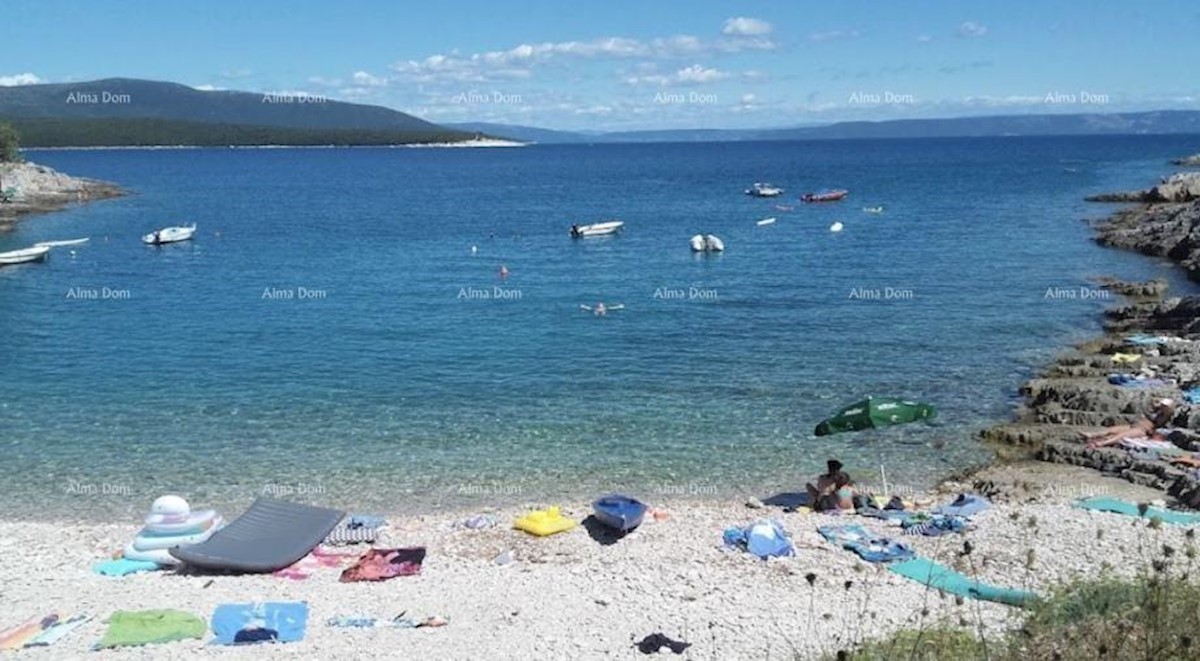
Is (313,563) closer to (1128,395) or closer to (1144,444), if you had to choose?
(1144,444)

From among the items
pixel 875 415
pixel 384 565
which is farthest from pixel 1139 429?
pixel 384 565

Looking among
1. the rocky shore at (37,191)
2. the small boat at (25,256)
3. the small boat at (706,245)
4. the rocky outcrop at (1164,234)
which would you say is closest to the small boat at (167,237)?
the small boat at (25,256)

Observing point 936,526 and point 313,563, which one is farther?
point 936,526

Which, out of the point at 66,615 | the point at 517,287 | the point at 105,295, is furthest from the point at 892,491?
the point at 105,295

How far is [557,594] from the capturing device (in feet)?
53.0

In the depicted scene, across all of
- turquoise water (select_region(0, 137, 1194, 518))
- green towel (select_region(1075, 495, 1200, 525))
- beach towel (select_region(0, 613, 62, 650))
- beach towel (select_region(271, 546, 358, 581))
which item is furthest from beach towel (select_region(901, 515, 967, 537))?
beach towel (select_region(0, 613, 62, 650))

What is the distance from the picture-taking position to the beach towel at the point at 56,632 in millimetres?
14531

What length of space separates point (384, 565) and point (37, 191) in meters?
95.9

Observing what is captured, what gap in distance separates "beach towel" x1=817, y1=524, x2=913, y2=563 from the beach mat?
9.13 m

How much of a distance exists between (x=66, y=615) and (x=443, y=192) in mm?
110329

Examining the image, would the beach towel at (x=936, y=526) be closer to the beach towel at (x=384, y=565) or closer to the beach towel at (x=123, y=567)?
the beach towel at (x=384, y=565)

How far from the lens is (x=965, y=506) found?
20016 millimetres

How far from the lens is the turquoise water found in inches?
942

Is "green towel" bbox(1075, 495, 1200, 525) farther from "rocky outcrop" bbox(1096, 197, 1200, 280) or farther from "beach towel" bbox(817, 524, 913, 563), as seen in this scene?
"rocky outcrop" bbox(1096, 197, 1200, 280)
